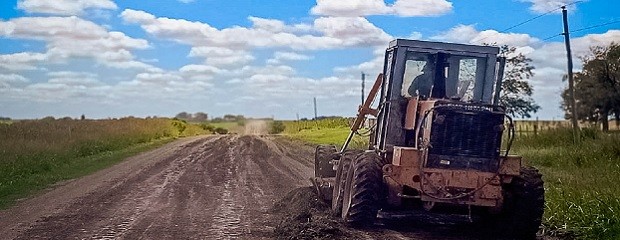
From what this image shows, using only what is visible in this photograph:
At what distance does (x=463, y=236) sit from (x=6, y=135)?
26.4 meters

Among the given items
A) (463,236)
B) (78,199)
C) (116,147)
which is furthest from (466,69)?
(116,147)

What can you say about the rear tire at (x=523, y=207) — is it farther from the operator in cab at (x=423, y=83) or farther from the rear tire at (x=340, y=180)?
the rear tire at (x=340, y=180)

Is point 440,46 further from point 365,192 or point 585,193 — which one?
point 585,193

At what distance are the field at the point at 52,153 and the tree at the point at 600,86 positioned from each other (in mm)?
30967

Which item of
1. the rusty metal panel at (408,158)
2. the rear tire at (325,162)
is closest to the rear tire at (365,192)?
the rusty metal panel at (408,158)

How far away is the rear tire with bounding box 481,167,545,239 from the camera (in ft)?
36.0

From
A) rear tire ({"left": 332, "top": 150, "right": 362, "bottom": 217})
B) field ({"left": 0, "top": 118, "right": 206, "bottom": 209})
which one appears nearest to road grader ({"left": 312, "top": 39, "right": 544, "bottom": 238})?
rear tire ({"left": 332, "top": 150, "right": 362, "bottom": 217})

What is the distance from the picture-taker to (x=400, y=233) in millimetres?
11367

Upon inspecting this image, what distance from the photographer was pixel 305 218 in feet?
40.2

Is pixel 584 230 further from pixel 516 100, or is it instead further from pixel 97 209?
pixel 516 100

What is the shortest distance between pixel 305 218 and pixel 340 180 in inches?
34.1

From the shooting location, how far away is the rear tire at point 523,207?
10969mm

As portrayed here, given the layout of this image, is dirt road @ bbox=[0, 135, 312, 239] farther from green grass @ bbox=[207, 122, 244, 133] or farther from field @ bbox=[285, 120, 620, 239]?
green grass @ bbox=[207, 122, 244, 133]

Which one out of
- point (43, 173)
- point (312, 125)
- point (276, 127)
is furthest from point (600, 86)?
point (43, 173)
